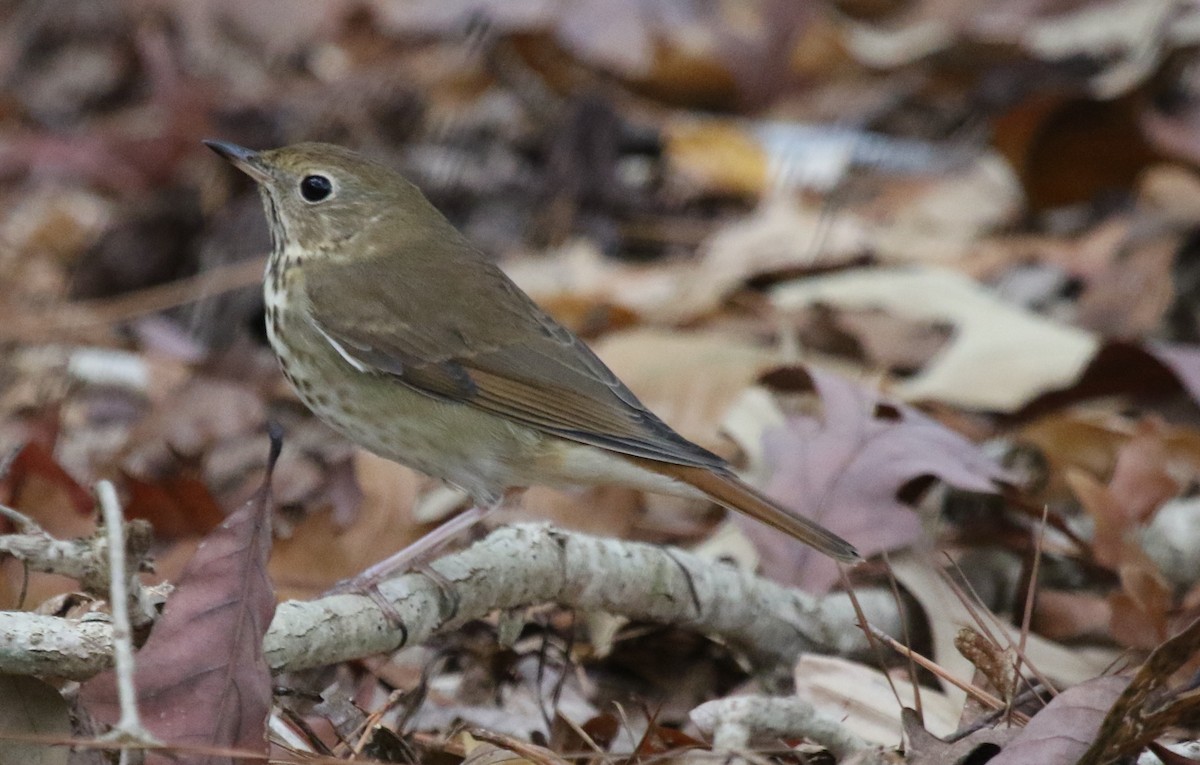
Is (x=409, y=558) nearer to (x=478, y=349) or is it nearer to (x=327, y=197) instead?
(x=478, y=349)

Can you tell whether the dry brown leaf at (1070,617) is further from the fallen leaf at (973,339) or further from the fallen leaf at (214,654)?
the fallen leaf at (214,654)

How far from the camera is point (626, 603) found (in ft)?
A: 10.3

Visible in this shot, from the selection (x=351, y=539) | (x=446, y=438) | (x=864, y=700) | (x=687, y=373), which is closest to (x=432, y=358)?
(x=446, y=438)

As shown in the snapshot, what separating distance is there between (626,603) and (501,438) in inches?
25.0

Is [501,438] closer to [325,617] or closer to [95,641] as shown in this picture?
[325,617]

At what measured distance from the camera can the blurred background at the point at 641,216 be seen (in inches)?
170

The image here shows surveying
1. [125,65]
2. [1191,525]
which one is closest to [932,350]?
[1191,525]

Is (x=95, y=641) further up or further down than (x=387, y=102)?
further up

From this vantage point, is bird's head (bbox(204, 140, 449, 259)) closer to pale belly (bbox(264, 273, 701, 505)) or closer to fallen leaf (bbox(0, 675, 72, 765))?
pale belly (bbox(264, 273, 701, 505))

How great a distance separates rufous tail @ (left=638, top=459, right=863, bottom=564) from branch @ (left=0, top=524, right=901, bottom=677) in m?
0.14

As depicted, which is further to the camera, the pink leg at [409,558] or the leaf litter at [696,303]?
the leaf litter at [696,303]

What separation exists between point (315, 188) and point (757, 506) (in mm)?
1497

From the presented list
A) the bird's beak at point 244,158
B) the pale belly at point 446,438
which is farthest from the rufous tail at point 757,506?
the bird's beak at point 244,158

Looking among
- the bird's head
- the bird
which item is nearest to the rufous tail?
the bird
